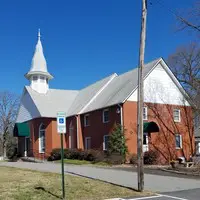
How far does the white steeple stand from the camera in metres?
45.3

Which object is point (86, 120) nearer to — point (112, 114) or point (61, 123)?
point (112, 114)

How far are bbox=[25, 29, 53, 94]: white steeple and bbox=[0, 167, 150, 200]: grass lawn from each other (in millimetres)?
29081

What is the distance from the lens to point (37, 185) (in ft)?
48.7

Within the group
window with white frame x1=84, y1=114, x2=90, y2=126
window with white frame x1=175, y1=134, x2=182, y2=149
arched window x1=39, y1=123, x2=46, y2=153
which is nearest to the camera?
window with white frame x1=175, y1=134, x2=182, y2=149

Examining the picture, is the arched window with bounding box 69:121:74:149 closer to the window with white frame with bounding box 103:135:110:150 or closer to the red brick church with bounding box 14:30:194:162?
the red brick church with bounding box 14:30:194:162

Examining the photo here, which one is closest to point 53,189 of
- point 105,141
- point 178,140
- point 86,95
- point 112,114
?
point 112,114

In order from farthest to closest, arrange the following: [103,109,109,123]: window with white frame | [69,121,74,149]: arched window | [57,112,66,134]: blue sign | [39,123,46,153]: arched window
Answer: [39,123,46,153]: arched window, [69,121,74,149]: arched window, [103,109,109,123]: window with white frame, [57,112,66,134]: blue sign

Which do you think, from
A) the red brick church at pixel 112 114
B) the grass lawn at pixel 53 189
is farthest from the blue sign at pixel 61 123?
the red brick church at pixel 112 114

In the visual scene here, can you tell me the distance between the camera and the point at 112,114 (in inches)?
1336

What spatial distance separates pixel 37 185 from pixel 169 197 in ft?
17.3

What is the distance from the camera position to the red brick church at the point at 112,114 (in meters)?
33.6

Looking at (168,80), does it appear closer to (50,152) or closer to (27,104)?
(50,152)

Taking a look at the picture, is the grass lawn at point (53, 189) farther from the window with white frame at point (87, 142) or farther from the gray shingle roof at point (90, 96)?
the window with white frame at point (87, 142)

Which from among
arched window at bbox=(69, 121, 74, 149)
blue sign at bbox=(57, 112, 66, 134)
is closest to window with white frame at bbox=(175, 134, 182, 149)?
arched window at bbox=(69, 121, 74, 149)
